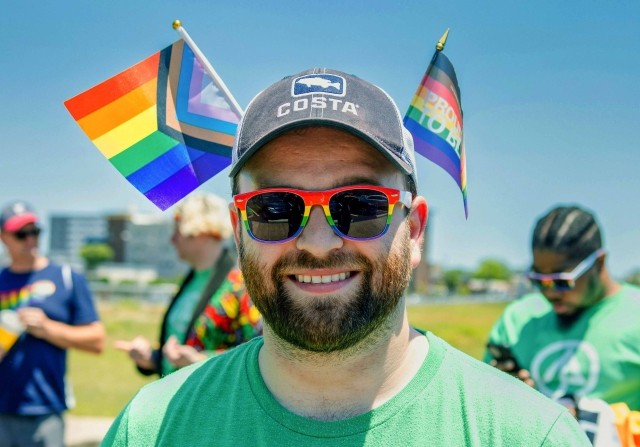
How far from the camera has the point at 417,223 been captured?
205 cm

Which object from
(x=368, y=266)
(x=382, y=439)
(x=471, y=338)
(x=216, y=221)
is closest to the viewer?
(x=382, y=439)

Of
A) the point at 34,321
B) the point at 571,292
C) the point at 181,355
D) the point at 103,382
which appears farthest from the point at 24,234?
the point at 103,382

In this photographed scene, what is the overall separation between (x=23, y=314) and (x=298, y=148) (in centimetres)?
355

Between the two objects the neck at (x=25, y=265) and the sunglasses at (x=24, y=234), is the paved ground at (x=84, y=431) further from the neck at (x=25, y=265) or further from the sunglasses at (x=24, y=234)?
the sunglasses at (x=24, y=234)

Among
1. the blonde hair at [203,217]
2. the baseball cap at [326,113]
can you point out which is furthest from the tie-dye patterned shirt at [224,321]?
the baseball cap at [326,113]

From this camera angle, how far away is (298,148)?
187 cm

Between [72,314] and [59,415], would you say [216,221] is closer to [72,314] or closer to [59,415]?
[72,314]

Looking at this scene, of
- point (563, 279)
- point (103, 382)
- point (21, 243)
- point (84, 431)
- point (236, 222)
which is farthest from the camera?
point (103, 382)

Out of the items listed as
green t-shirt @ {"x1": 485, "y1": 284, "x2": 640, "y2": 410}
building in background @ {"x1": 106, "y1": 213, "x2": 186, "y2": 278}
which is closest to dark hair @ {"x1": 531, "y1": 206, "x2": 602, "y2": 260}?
green t-shirt @ {"x1": 485, "y1": 284, "x2": 640, "y2": 410}

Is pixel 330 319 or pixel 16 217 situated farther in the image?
pixel 16 217

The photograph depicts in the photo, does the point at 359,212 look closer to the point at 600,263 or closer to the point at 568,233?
the point at 568,233

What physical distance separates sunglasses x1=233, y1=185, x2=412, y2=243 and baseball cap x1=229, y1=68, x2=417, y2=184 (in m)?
0.12

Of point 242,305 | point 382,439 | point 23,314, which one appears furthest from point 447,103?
point 23,314

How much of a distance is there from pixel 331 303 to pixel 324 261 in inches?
4.5
